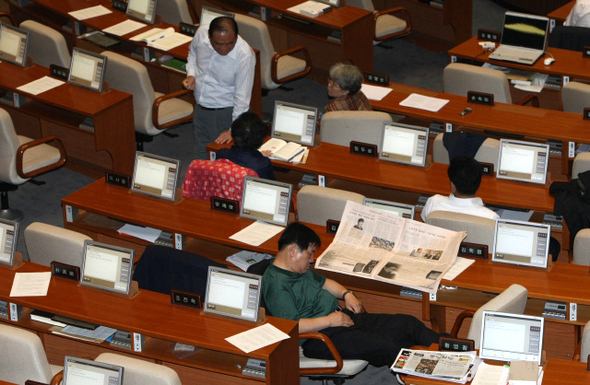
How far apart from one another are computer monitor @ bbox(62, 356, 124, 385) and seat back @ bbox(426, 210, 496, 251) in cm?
206

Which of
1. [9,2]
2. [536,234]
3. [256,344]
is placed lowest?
[256,344]

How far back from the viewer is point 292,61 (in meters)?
8.06

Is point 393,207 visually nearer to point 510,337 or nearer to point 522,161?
point 522,161

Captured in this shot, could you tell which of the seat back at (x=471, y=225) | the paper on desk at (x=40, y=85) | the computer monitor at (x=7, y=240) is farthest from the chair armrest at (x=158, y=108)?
the seat back at (x=471, y=225)

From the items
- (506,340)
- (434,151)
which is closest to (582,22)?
(434,151)

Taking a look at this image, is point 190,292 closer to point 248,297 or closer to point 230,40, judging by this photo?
point 248,297

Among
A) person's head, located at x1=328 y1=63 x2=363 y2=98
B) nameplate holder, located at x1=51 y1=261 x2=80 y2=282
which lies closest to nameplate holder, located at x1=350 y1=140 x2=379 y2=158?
person's head, located at x1=328 y1=63 x2=363 y2=98

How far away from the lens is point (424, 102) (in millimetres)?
6949

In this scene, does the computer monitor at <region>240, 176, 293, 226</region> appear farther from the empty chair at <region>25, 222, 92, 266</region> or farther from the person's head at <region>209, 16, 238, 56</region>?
the person's head at <region>209, 16, 238, 56</region>

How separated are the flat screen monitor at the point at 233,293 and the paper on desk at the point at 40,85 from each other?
3.16m

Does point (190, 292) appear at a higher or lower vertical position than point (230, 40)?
lower

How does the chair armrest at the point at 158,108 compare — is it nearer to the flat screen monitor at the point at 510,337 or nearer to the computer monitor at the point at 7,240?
the computer monitor at the point at 7,240

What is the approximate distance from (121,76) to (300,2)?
1992 millimetres

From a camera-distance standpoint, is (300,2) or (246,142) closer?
(246,142)
